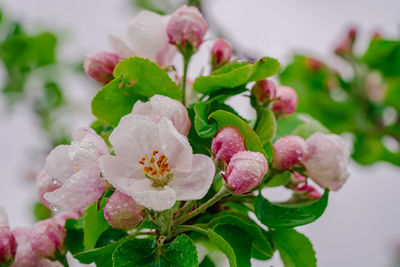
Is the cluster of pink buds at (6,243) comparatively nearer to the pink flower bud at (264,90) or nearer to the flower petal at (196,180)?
the flower petal at (196,180)

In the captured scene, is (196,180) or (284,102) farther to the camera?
(284,102)

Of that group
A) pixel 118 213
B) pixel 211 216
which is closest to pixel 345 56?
pixel 211 216

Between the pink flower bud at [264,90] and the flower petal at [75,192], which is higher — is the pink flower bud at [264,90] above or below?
above

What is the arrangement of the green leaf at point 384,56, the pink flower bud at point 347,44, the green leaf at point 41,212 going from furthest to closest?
the green leaf at point 41,212, the pink flower bud at point 347,44, the green leaf at point 384,56

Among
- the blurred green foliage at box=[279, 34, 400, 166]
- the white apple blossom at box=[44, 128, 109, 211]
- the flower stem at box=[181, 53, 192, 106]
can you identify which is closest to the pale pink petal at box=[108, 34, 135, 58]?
the flower stem at box=[181, 53, 192, 106]

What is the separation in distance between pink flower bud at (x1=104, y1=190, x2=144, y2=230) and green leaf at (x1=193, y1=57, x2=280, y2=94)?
0.24 m

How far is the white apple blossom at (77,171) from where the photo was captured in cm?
65

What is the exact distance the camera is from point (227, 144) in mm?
681

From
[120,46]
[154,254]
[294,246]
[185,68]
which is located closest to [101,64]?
[120,46]

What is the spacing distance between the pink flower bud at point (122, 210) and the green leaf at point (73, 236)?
0.75 feet

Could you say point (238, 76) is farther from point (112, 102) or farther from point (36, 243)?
point (36, 243)

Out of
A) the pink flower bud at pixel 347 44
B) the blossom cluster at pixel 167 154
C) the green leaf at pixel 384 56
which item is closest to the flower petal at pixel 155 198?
the blossom cluster at pixel 167 154

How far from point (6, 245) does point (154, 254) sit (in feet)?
0.89

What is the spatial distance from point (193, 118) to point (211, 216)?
0.17m
